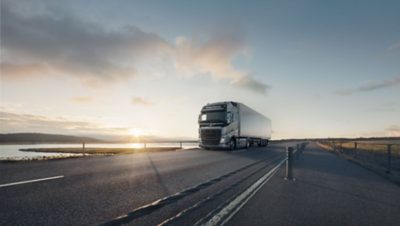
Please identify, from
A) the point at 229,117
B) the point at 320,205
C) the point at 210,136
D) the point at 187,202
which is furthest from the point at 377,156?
the point at 187,202

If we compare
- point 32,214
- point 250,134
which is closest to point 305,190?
point 32,214

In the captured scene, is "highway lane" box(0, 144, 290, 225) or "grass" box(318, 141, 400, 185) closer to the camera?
"highway lane" box(0, 144, 290, 225)

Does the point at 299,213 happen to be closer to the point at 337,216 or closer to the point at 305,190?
the point at 337,216

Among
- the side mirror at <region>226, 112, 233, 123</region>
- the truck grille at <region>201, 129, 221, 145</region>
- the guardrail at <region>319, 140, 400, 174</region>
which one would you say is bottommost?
the guardrail at <region>319, 140, 400, 174</region>

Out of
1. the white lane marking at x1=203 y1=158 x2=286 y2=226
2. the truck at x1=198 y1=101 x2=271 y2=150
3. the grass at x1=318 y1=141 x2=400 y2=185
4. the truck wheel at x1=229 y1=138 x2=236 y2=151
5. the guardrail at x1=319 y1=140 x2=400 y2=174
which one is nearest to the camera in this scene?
the white lane marking at x1=203 y1=158 x2=286 y2=226

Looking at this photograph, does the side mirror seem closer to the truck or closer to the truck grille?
the truck

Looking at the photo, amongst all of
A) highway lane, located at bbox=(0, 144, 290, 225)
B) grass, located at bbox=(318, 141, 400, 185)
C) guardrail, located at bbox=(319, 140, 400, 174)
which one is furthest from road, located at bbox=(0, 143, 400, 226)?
guardrail, located at bbox=(319, 140, 400, 174)

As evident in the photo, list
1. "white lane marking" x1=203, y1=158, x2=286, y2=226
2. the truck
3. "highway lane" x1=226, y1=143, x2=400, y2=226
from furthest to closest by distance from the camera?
the truck, "highway lane" x1=226, y1=143, x2=400, y2=226, "white lane marking" x1=203, y1=158, x2=286, y2=226

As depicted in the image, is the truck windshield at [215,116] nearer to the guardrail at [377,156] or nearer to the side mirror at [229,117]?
the side mirror at [229,117]

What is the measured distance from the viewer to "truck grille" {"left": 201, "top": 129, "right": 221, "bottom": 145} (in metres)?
27.2

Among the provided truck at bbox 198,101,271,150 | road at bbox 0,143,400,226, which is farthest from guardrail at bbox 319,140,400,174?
truck at bbox 198,101,271,150

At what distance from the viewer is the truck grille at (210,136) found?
2721cm

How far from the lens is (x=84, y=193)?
19.8 ft

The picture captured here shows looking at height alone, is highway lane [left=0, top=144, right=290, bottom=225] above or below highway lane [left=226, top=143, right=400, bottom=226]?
above
